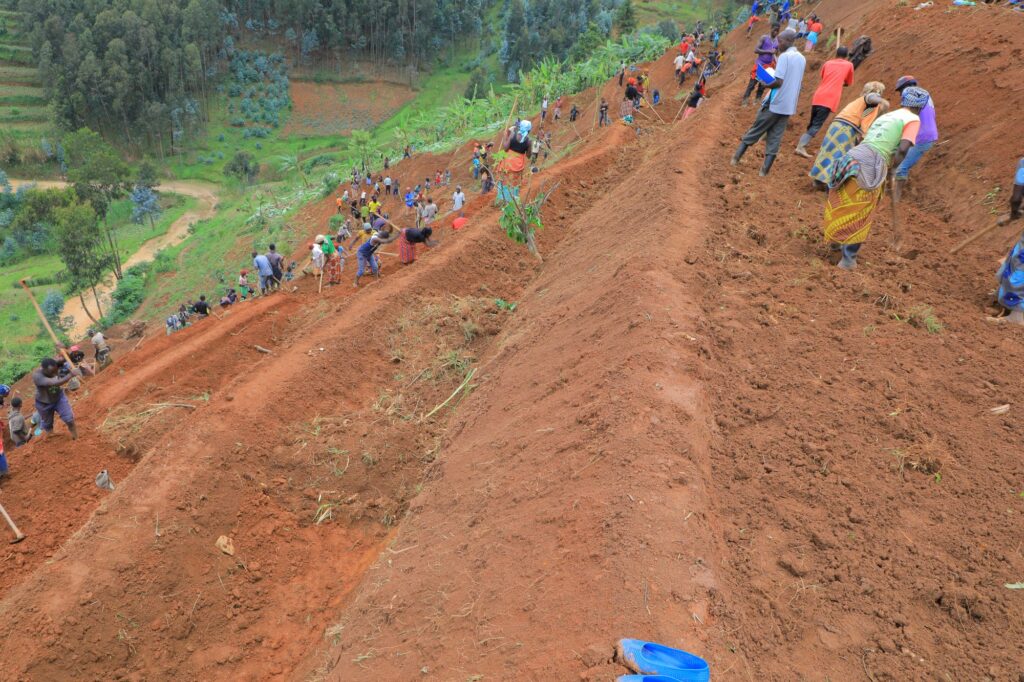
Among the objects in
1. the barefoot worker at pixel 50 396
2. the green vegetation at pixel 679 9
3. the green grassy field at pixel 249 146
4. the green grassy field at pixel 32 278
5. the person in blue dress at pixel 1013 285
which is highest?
A: the green vegetation at pixel 679 9

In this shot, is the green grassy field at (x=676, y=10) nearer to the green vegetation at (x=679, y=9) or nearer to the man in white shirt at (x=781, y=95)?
the green vegetation at (x=679, y=9)

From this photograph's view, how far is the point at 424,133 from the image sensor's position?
35.7 meters

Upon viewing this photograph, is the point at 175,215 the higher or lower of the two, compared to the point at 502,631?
lower

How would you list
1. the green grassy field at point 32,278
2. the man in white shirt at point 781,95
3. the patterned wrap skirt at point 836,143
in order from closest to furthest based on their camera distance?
the patterned wrap skirt at point 836,143 → the man in white shirt at point 781,95 → the green grassy field at point 32,278

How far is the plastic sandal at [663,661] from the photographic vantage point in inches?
88.6

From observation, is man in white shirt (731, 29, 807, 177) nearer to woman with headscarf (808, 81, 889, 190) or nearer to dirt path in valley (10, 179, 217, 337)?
woman with headscarf (808, 81, 889, 190)

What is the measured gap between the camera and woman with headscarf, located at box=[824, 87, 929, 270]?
518cm

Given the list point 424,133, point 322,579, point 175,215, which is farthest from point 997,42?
point 175,215

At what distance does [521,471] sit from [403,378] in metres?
3.26

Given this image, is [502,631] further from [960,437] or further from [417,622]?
[960,437]

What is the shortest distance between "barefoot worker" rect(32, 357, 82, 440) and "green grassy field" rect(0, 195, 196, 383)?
15.7 metres

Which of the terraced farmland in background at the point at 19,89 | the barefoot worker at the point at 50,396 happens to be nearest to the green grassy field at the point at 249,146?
the terraced farmland in background at the point at 19,89

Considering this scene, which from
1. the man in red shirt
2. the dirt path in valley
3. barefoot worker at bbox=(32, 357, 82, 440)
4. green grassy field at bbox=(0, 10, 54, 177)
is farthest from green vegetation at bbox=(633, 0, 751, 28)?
barefoot worker at bbox=(32, 357, 82, 440)

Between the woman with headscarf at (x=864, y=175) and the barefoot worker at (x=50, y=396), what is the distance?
8537 mm
